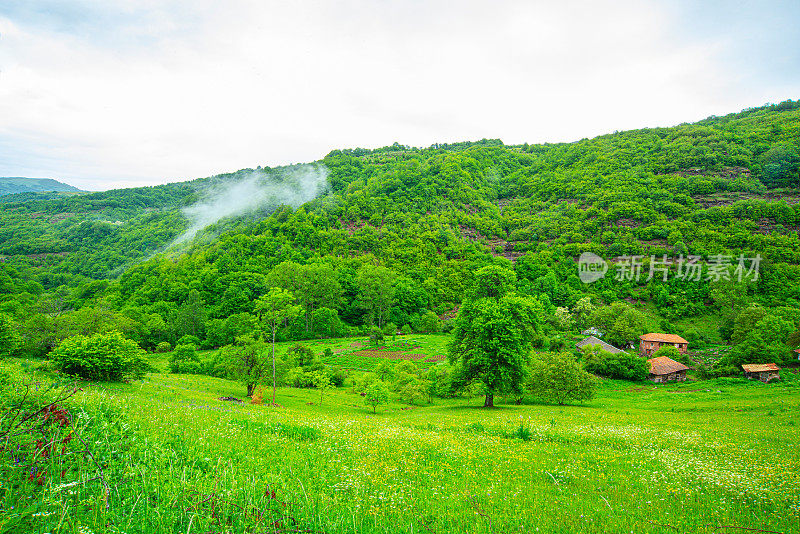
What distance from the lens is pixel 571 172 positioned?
183m

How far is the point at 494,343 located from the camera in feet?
95.2

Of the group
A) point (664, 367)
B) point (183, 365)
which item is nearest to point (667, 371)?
point (664, 367)

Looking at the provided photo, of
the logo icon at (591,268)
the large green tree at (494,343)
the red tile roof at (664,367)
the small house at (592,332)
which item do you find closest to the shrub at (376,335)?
the large green tree at (494,343)

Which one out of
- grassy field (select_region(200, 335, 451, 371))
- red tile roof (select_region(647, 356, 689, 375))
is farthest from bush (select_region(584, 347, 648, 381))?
grassy field (select_region(200, 335, 451, 371))

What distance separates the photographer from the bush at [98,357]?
61.6 feet

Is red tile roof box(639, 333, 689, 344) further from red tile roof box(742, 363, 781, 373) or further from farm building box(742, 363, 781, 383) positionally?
farm building box(742, 363, 781, 383)

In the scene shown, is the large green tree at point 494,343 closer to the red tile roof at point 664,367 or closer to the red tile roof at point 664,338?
the red tile roof at point 664,367

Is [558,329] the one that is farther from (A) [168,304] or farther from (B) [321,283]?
(A) [168,304]

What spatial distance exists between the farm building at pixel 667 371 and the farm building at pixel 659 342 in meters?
15.0

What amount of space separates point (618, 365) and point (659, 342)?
23263 mm

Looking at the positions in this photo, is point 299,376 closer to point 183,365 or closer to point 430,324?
point 183,365

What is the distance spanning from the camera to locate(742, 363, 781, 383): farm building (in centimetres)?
4653

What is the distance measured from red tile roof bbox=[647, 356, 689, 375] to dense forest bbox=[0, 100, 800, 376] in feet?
23.5

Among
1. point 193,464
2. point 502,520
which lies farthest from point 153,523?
point 502,520
